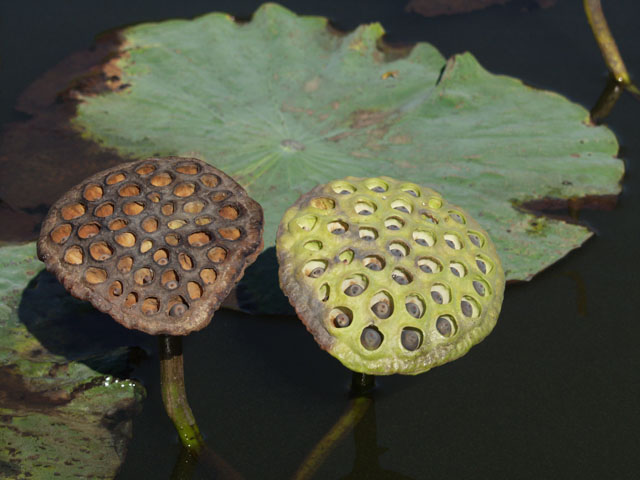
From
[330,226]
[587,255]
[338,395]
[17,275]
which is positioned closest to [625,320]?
[587,255]

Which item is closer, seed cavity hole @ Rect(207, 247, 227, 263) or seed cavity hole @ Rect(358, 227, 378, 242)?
seed cavity hole @ Rect(207, 247, 227, 263)

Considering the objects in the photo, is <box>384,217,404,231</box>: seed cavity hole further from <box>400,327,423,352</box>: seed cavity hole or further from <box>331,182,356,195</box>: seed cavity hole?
<box>400,327,423,352</box>: seed cavity hole

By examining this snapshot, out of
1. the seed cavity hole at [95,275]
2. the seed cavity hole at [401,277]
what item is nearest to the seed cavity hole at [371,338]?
the seed cavity hole at [401,277]

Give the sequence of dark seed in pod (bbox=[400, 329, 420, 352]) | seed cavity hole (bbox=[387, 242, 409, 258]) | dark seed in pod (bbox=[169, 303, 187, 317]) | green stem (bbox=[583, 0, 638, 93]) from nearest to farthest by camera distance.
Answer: dark seed in pod (bbox=[169, 303, 187, 317]), dark seed in pod (bbox=[400, 329, 420, 352]), seed cavity hole (bbox=[387, 242, 409, 258]), green stem (bbox=[583, 0, 638, 93])

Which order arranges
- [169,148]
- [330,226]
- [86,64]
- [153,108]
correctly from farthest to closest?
[86,64]
[153,108]
[169,148]
[330,226]

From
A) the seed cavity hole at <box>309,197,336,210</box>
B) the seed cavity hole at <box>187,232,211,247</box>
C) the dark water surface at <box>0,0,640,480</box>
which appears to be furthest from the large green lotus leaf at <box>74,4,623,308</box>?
the seed cavity hole at <box>187,232,211,247</box>

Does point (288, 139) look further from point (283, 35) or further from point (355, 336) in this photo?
point (355, 336)

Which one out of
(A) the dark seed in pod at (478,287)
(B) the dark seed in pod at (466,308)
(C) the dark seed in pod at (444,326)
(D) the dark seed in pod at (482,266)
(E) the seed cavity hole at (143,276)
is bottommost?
(C) the dark seed in pod at (444,326)

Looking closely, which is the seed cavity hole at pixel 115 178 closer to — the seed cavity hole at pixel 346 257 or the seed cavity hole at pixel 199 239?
the seed cavity hole at pixel 199 239
